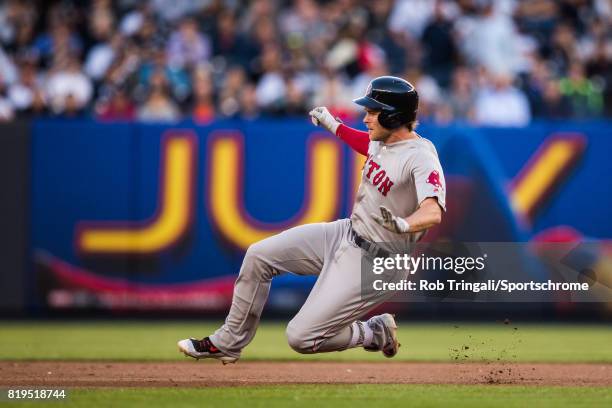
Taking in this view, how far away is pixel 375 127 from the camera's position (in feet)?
26.3

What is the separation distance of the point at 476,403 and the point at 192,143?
7.90m

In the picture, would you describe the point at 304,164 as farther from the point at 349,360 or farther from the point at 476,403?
the point at 476,403

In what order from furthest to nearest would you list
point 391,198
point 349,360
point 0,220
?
point 0,220
point 349,360
point 391,198

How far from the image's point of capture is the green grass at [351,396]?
274 inches

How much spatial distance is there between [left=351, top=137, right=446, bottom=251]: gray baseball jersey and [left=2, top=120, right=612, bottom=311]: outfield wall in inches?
244

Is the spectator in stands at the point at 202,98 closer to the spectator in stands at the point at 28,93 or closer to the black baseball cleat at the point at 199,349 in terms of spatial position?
the spectator in stands at the point at 28,93

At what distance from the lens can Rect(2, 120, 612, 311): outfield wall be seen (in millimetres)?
14102

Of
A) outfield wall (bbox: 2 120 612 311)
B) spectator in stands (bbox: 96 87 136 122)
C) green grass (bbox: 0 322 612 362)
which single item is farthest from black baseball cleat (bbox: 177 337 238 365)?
spectator in stands (bbox: 96 87 136 122)

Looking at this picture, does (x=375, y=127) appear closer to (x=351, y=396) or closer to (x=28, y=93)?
(x=351, y=396)

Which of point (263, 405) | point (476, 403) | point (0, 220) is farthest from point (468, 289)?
point (0, 220)

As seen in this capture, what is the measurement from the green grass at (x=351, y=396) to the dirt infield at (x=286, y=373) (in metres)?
0.39

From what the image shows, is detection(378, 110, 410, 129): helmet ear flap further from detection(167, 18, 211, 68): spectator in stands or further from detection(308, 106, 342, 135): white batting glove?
detection(167, 18, 211, 68): spectator in stands

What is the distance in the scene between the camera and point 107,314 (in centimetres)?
1409

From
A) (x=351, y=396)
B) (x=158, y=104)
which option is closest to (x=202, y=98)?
(x=158, y=104)
